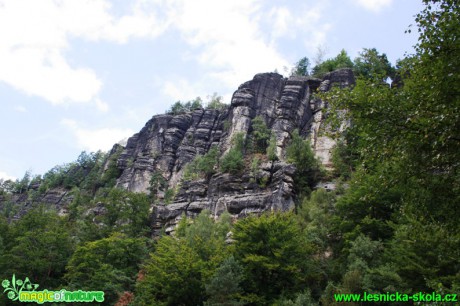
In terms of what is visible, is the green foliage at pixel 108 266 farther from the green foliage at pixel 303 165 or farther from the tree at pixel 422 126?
the tree at pixel 422 126

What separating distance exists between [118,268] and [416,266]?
21.4 m

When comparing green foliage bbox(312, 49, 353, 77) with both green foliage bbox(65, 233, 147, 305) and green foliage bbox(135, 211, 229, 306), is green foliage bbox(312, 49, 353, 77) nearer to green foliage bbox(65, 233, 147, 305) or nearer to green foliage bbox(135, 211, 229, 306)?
green foliage bbox(65, 233, 147, 305)

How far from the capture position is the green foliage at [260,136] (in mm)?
53141

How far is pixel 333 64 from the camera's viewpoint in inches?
2584

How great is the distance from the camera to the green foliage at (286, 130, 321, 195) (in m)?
42.8

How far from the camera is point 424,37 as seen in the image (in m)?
9.26

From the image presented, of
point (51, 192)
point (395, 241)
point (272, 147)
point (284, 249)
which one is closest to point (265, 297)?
point (284, 249)

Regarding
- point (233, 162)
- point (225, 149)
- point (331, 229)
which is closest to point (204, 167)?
point (233, 162)

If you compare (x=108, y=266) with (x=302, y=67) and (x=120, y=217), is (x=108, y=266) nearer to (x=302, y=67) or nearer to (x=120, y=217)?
(x=120, y=217)

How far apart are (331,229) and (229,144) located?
95.4 feet

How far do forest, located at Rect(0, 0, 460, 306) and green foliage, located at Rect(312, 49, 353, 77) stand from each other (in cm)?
1800

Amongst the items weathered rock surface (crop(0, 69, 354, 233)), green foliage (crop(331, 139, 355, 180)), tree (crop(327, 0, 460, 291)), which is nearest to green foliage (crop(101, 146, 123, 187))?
weathered rock surface (crop(0, 69, 354, 233))

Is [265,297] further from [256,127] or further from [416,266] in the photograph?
[256,127]

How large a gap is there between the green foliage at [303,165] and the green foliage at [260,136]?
7249mm
